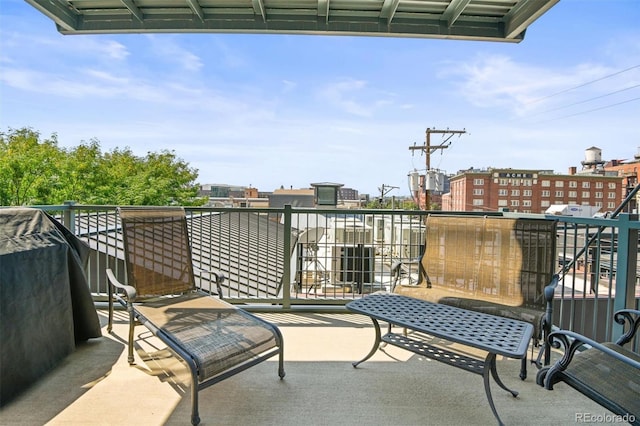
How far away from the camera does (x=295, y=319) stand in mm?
3557

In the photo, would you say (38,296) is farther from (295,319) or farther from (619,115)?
(619,115)

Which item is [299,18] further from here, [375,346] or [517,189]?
[517,189]

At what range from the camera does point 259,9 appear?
10.7ft

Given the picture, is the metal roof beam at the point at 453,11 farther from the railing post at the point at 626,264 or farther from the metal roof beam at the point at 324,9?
the railing post at the point at 626,264

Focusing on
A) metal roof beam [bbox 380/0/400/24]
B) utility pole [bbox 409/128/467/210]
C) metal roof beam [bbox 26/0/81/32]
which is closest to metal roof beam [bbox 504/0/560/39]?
metal roof beam [bbox 380/0/400/24]

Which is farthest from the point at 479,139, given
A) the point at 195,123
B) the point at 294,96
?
the point at 195,123

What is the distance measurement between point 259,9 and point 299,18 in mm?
400

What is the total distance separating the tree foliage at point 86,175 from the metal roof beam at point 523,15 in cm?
2059

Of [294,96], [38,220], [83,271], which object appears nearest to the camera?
[38,220]

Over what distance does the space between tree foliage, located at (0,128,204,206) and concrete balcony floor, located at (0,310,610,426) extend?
18847mm

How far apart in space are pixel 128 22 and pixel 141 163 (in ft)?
80.6

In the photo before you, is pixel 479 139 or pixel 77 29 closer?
pixel 77 29

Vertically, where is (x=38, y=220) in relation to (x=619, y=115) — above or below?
below

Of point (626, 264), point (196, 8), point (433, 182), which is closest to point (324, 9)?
point (196, 8)
